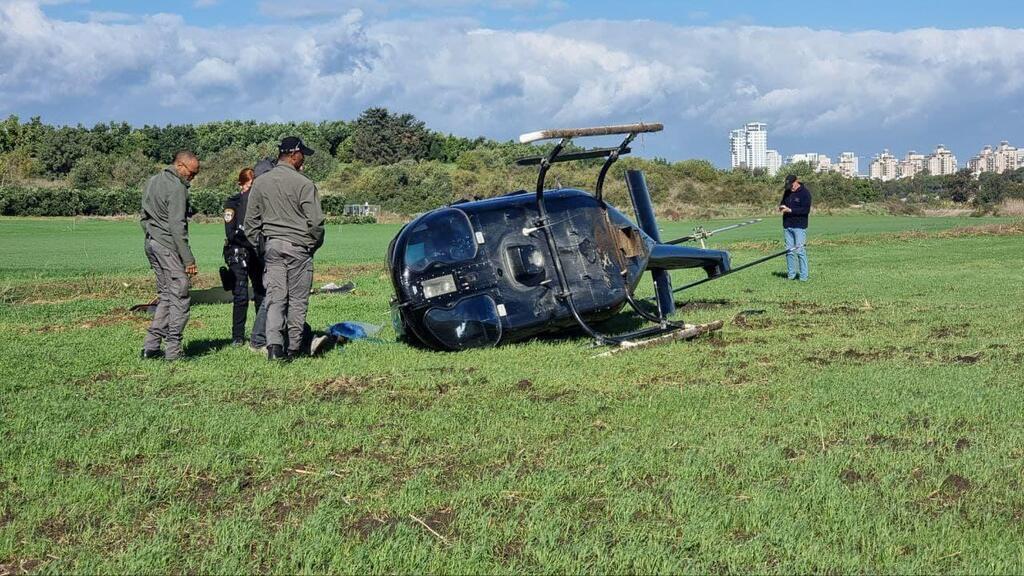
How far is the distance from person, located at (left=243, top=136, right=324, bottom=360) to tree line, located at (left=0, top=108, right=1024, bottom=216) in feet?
188

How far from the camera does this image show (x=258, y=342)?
11609mm

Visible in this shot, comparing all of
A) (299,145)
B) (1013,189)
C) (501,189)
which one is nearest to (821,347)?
(299,145)

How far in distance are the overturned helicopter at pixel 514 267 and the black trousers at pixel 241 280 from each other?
1.90 metres

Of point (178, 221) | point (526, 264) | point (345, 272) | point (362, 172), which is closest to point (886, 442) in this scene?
point (526, 264)

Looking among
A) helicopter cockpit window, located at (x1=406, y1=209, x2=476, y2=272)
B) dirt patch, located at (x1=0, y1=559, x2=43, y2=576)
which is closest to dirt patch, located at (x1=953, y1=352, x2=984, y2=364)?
helicopter cockpit window, located at (x1=406, y1=209, x2=476, y2=272)

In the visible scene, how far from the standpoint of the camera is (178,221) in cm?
1111

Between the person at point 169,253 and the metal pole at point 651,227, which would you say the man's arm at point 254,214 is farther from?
the metal pole at point 651,227

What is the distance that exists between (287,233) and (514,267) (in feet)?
8.12

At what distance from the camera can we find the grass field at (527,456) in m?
5.09

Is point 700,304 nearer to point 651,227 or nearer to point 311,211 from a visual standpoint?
point 651,227

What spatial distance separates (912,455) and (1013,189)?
8795 centimetres

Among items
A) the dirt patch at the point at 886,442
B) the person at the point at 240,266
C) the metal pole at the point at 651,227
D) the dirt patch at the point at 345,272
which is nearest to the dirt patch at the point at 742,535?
the dirt patch at the point at 886,442

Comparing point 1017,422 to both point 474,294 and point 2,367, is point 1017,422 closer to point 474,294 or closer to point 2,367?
point 474,294

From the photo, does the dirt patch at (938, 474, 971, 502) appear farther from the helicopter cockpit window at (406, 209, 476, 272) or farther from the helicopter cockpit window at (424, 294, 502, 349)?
the helicopter cockpit window at (406, 209, 476, 272)
